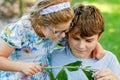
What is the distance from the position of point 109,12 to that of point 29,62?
742cm

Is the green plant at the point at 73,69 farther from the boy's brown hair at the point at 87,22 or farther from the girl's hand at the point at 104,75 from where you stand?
the boy's brown hair at the point at 87,22

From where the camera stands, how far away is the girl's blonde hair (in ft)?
12.4

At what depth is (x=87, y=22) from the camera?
404 cm

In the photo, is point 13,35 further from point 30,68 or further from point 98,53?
point 98,53

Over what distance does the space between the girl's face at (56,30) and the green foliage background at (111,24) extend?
3.35 meters

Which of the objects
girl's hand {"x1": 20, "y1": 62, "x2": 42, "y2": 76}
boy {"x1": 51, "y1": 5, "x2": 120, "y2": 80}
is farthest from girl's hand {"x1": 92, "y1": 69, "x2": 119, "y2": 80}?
girl's hand {"x1": 20, "y1": 62, "x2": 42, "y2": 76}

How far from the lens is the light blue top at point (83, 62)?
419 cm

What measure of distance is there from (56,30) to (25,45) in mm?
297

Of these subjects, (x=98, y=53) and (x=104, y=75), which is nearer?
(x=104, y=75)

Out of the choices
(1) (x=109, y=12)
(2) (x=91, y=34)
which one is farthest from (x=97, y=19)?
(1) (x=109, y=12)

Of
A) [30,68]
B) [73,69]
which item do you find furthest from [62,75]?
[30,68]

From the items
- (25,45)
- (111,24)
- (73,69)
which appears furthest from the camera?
(111,24)

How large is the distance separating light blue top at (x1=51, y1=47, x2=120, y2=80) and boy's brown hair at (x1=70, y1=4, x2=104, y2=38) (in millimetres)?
242

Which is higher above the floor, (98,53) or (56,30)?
A: (56,30)
